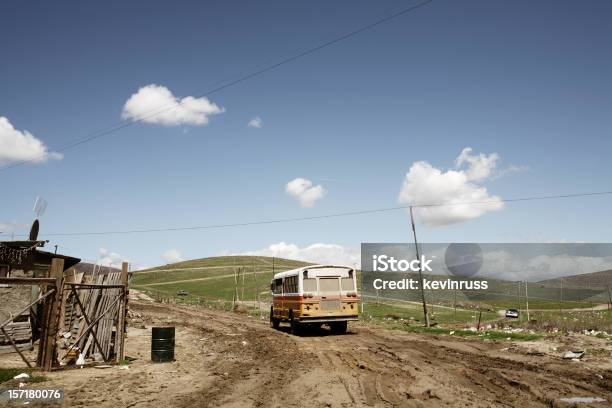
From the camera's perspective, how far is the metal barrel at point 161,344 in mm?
13781

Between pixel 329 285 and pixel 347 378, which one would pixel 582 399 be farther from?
pixel 329 285

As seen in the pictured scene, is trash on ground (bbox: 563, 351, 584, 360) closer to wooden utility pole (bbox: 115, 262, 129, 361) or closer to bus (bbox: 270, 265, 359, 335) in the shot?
bus (bbox: 270, 265, 359, 335)

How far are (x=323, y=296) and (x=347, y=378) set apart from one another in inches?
422

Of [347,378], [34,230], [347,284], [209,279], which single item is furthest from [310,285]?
[209,279]

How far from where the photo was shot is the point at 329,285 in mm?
21984

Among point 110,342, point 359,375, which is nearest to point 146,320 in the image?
point 110,342

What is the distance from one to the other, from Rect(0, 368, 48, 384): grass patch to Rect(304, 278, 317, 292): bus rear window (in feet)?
40.1

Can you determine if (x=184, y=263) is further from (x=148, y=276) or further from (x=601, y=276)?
(x=601, y=276)

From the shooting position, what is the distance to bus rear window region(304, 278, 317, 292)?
21594mm

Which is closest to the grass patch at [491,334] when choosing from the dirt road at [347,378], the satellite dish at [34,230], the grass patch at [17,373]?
the dirt road at [347,378]

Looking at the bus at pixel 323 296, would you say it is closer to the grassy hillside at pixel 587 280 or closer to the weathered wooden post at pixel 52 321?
the weathered wooden post at pixel 52 321

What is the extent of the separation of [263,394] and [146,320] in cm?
2473

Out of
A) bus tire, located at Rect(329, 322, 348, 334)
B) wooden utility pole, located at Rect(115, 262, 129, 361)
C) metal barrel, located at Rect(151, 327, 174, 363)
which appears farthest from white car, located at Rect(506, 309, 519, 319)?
wooden utility pole, located at Rect(115, 262, 129, 361)

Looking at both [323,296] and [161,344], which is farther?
[323,296]
